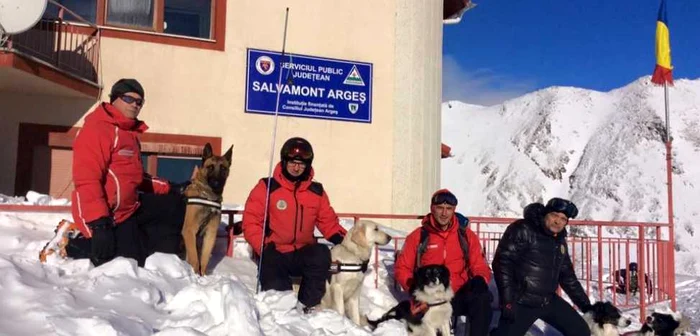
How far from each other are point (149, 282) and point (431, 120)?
27.5 ft

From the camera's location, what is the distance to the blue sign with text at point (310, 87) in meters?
10.2

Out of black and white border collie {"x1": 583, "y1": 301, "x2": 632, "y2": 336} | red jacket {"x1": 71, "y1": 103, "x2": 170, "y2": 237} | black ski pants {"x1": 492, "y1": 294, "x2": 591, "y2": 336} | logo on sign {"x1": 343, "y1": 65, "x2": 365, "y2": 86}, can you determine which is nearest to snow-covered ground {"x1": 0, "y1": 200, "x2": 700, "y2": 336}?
red jacket {"x1": 71, "y1": 103, "x2": 170, "y2": 237}

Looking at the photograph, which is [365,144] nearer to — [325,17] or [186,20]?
[325,17]

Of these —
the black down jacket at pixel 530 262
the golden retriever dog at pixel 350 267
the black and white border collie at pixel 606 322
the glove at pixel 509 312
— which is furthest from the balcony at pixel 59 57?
the black and white border collie at pixel 606 322

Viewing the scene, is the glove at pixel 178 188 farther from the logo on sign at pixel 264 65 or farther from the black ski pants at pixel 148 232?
the logo on sign at pixel 264 65

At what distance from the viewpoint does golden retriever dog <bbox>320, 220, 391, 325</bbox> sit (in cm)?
526

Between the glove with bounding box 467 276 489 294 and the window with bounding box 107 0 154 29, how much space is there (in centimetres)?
723

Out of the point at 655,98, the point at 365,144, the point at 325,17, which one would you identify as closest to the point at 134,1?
the point at 325,17

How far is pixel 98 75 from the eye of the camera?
945 cm

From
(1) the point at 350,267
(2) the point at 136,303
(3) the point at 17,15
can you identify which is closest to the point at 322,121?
(3) the point at 17,15

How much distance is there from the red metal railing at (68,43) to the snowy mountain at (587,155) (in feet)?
85.1

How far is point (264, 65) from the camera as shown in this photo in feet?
33.7

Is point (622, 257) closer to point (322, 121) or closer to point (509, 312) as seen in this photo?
point (509, 312)

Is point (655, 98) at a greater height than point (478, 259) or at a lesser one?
greater
